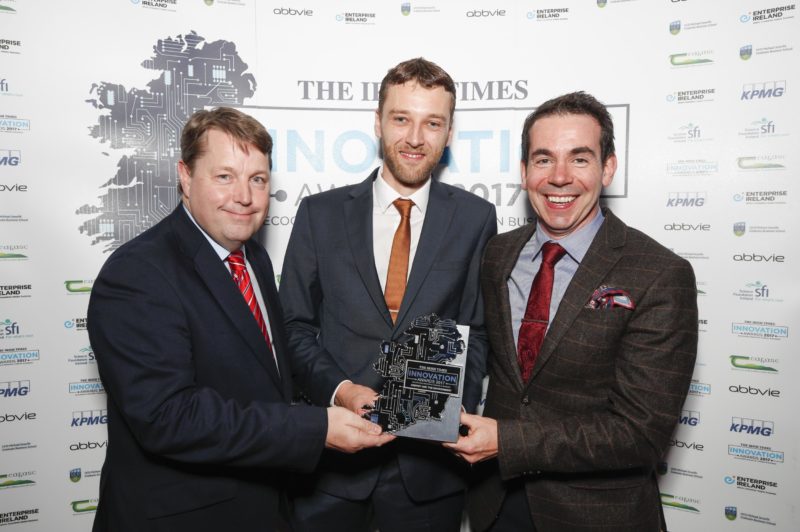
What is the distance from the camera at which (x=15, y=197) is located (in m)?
3.19

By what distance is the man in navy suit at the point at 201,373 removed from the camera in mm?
1732

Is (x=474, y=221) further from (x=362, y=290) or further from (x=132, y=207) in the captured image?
(x=132, y=207)

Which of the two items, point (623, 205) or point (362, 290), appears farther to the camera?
point (623, 205)

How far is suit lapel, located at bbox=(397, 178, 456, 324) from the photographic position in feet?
7.48

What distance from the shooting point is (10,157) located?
3.17m

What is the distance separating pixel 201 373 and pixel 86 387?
2.01m

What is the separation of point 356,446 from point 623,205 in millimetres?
2461

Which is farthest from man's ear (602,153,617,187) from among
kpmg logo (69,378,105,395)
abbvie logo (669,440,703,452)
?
kpmg logo (69,378,105,395)

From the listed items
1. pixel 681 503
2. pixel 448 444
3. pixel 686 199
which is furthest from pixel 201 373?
pixel 681 503

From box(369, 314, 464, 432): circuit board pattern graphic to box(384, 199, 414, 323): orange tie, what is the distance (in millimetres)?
313

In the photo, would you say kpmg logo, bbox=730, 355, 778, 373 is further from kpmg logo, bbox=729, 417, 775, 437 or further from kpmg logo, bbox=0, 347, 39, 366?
kpmg logo, bbox=0, 347, 39, 366

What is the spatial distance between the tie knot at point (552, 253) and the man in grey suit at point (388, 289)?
1.27ft

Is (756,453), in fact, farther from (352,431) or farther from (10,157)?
(10,157)

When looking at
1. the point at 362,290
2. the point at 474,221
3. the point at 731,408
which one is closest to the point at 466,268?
the point at 474,221
